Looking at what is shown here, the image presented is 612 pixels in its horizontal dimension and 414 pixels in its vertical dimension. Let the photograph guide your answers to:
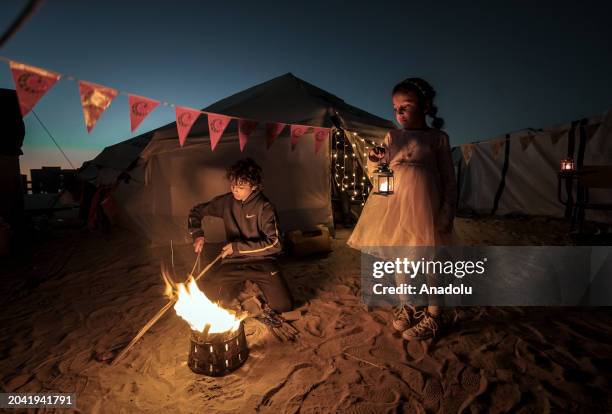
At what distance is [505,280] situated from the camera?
173 inches

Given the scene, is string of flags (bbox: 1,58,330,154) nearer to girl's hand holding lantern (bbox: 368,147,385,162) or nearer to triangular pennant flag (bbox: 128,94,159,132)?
triangular pennant flag (bbox: 128,94,159,132)

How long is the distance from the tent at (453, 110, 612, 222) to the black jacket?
6723 mm

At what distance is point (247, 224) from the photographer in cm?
347

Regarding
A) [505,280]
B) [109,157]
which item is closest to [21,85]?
[505,280]

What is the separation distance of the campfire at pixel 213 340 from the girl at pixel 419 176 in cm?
141

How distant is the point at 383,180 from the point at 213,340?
5.94 feet

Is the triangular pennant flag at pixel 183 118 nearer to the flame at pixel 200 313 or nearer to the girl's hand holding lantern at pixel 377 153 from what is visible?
the flame at pixel 200 313

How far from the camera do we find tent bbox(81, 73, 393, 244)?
6105mm

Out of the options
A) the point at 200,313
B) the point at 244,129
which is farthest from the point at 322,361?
the point at 244,129

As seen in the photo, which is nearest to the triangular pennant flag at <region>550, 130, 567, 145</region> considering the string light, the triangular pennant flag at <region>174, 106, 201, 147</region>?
the string light

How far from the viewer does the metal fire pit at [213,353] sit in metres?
2.39

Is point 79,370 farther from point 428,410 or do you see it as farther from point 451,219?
point 451,219

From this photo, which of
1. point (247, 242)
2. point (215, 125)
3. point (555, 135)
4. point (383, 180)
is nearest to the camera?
point (383, 180)

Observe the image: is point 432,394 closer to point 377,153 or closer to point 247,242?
point 377,153
